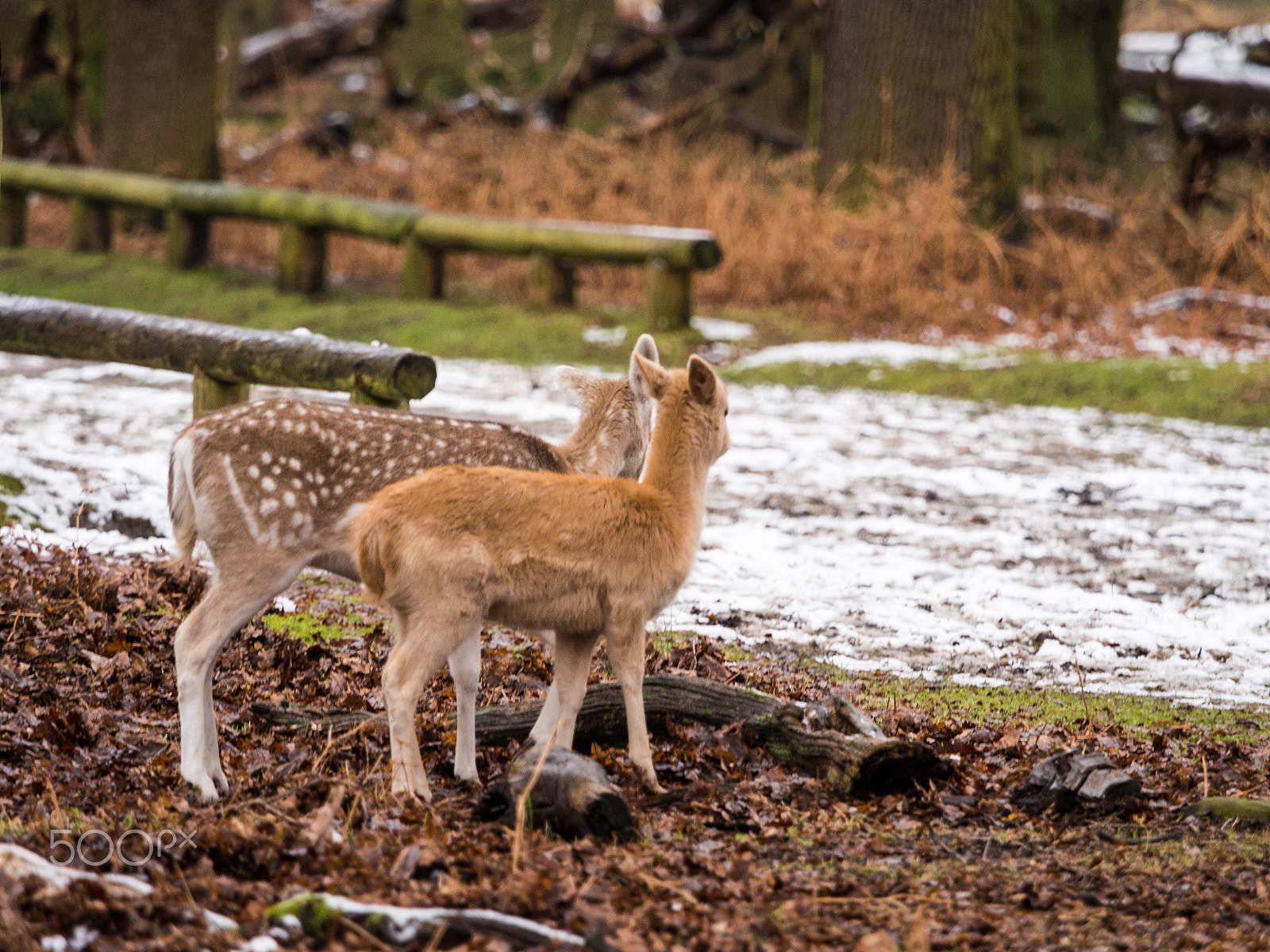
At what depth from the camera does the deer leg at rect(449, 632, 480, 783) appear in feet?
16.9

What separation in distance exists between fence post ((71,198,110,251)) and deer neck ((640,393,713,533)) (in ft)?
46.0

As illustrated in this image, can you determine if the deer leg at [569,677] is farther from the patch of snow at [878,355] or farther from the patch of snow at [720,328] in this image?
the patch of snow at [720,328]

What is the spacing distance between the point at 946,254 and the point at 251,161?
10033mm

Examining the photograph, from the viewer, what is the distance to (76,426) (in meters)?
10.6

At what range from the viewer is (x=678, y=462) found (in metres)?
5.30

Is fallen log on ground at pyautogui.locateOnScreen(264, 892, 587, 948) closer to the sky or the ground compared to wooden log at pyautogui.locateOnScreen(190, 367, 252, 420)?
closer to the ground

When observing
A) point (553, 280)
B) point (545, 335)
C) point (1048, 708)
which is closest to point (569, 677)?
point (1048, 708)

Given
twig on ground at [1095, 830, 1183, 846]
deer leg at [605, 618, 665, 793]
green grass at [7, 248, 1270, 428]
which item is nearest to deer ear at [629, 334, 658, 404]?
deer leg at [605, 618, 665, 793]

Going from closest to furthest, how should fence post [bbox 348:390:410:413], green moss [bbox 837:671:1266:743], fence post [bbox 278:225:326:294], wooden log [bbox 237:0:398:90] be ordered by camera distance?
green moss [bbox 837:671:1266:743]
fence post [bbox 348:390:410:413]
fence post [bbox 278:225:326:294]
wooden log [bbox 237:0:398:90]

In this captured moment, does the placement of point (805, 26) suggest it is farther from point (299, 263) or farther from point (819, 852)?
point (819, 852)

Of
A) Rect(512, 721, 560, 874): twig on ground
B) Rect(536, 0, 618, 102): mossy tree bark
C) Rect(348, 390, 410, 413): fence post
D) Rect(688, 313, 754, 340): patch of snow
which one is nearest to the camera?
Rect(512, 721, 560, 874): twig on ground

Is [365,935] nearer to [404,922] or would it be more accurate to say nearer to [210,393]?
[404,922]

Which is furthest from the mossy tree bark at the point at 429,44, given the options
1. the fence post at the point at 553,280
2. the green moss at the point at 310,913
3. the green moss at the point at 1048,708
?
the green moss at the point at 310,913

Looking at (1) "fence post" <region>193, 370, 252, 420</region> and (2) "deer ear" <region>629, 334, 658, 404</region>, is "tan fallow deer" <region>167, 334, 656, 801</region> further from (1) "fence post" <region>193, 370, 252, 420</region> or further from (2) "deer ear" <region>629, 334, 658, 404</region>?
(1) "fence post" <region>193, 370, 252, 420</region>
